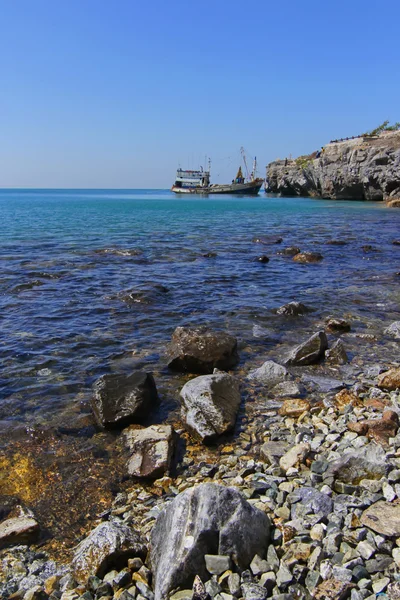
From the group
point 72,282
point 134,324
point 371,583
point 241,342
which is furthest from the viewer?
point 72,282

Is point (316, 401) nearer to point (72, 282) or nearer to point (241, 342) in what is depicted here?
point (241, 342)

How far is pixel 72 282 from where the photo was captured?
18.3 m

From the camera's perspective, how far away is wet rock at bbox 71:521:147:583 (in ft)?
15.0

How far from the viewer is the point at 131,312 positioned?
1429cm

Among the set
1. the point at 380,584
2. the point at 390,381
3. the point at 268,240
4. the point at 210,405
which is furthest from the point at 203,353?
the point at 268,240

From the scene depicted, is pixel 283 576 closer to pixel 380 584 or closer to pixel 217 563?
pixel 217 563

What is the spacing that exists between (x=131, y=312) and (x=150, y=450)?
7939 mm

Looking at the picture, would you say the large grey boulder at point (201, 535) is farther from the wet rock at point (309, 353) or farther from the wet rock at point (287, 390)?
the wet rock at point (309, 353)

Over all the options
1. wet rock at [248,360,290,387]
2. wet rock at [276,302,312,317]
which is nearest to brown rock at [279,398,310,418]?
wet rock at [248,360,290,387]

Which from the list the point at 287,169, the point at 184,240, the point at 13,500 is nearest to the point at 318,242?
the point at 184,240

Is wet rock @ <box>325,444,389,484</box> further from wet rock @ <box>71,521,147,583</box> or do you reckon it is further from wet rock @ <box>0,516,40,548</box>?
wet rock @ <box>0,516,40,548</box>

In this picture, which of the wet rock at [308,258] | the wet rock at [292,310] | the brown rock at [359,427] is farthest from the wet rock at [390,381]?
the wet rock at [308,258]

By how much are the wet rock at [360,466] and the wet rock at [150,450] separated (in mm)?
2307

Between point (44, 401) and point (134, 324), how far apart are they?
4.83 m
